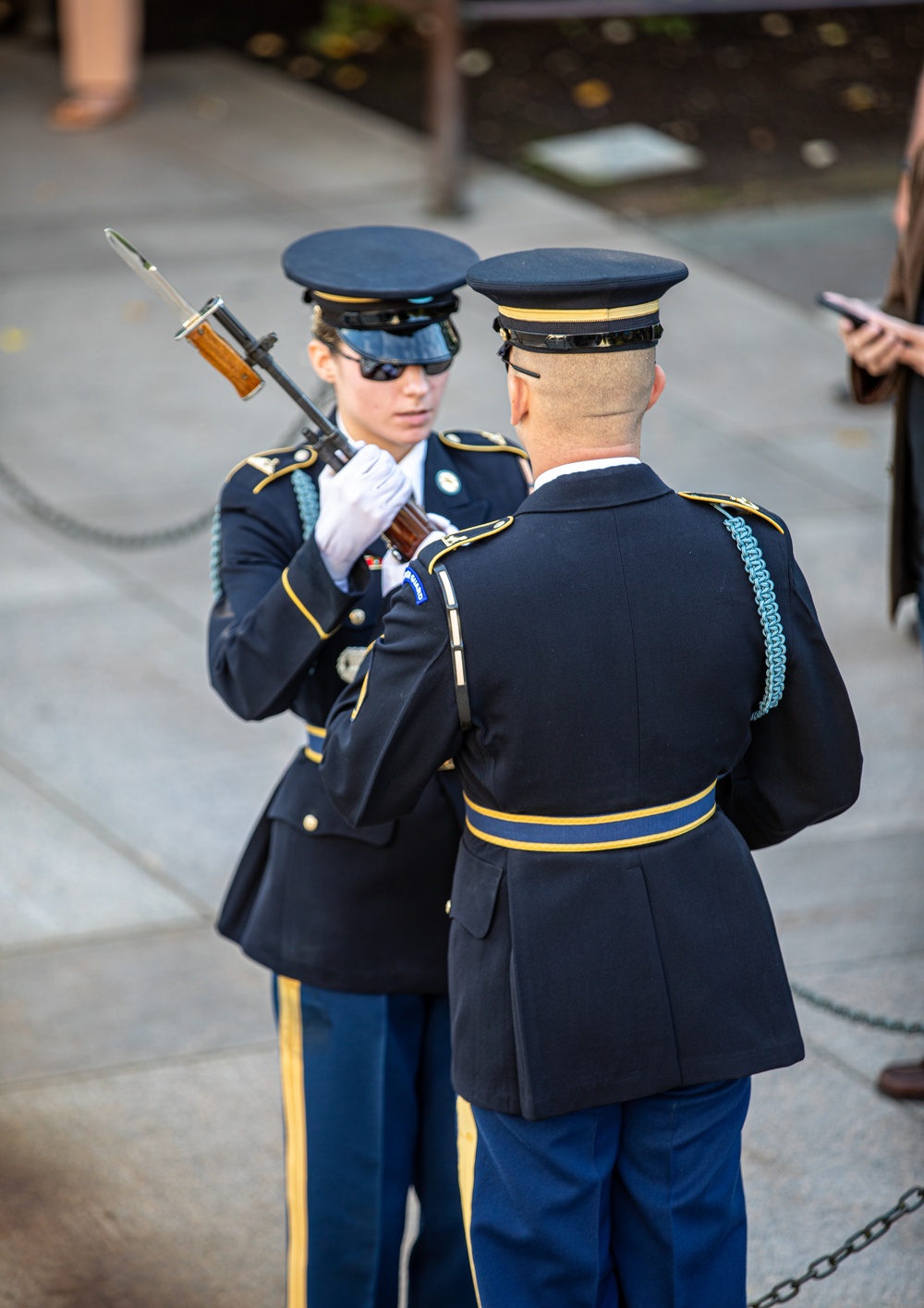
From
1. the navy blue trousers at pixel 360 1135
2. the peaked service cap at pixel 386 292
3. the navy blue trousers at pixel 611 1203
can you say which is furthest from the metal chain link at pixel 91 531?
the navy blue trousers at pixel 611 1203

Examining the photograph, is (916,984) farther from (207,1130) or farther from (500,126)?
(500,126)

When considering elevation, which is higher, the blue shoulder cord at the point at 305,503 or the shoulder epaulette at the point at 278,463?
the shoulder epaulette at the point at 278,463

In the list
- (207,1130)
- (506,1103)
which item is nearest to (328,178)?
(207,1130)

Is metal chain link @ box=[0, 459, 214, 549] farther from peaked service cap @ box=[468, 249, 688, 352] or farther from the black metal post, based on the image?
the black metal post

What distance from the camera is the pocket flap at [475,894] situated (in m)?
2.30

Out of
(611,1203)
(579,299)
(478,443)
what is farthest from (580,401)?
(611,1203)

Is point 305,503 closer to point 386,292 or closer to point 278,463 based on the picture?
point 278,463

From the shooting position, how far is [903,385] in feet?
12.6

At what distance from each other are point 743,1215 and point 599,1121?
0.98 ft

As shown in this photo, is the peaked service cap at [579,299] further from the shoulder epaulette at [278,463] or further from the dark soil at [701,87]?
the dark soil at [701,87]

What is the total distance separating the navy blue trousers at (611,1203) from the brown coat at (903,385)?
1.95 m

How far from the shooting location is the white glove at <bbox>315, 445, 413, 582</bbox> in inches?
98.8

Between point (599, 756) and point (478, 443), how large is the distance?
0.99 metres

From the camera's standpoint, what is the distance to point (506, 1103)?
229cm
